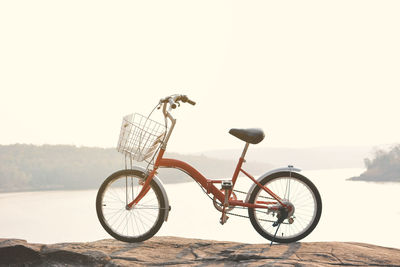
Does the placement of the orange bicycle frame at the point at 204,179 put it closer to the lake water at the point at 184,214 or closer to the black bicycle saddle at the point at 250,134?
the black bicycle saddle at the point at 250,134

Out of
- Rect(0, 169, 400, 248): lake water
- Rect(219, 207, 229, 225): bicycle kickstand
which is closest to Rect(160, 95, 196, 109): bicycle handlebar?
Rect(219, 207, 229, 225): bicycle kickstand

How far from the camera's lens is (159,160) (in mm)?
5324

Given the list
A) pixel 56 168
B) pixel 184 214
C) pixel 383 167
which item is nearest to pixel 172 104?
pixel 184 214

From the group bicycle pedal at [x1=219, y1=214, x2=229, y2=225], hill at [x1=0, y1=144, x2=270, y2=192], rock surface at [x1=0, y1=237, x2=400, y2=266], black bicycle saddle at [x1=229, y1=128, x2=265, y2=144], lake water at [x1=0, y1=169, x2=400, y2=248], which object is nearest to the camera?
rock surface at [x1=0, y1=237, x2=400, y2=266]

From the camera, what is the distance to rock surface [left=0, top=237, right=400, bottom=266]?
457 centimetres

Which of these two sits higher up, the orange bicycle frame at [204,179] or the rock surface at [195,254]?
the orange bicycle frame at [204,179]

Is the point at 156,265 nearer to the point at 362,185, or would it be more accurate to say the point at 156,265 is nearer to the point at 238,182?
the point at 238,182

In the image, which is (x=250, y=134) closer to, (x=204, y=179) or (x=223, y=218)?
(x=204, y=179)

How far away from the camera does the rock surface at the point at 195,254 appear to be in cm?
457

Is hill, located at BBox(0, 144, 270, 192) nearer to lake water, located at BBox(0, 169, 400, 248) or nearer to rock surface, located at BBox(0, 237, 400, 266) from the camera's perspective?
lake water, located at BBox(0, 169, 400, 248)

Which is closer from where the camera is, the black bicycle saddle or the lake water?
the black bicycle saddle

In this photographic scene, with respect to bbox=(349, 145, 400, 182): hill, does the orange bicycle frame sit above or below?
below

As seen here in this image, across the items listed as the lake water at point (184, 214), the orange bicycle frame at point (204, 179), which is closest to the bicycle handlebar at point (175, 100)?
the orange bicycle frame at point (204, 179)

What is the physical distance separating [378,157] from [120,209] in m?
129
